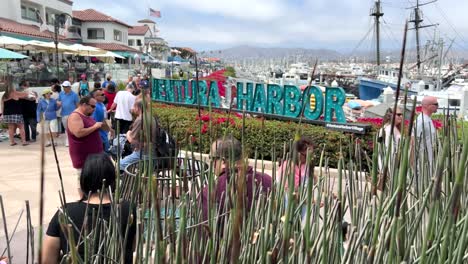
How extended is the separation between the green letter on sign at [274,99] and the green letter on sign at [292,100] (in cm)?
13

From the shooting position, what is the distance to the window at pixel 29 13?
29656 millimetres

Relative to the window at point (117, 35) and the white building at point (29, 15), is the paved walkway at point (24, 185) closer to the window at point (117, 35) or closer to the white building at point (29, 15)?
the white building at point (29, 15)

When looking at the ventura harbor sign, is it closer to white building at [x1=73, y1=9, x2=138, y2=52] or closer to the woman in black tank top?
the woman in black tank top

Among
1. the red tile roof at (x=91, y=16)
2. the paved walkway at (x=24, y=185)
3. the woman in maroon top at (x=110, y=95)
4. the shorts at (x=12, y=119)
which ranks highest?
the red tile roof at (x=91, y=16)

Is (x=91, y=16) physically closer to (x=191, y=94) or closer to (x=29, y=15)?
(x=29, y=15)

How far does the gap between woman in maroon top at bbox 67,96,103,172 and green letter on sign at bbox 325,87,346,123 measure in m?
4.52

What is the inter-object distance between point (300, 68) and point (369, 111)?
1892 inches

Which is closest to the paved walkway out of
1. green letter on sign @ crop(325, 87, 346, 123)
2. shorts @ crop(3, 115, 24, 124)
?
shorts @ crop(3, 115, 24, 124)

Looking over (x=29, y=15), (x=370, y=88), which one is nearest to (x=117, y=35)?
(x=29, y=15)

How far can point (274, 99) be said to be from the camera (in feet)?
26.8

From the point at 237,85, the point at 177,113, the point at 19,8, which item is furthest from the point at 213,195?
the point at 19,8

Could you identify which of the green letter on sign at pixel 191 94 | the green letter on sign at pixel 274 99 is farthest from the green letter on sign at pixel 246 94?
the green letter on sign at pixel 191 94

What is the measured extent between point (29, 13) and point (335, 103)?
1172 inches

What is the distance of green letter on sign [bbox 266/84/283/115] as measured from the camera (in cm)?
811
